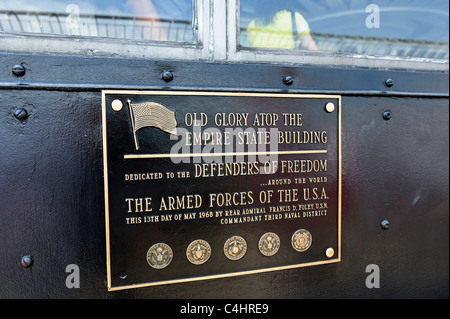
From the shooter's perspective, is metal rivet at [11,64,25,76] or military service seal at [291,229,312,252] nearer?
metal rivet at [11,64,25,76]

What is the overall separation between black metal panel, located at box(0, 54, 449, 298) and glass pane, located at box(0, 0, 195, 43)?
0.13 metres

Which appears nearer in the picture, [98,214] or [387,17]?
[98,214]

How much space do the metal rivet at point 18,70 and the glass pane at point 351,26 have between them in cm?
81

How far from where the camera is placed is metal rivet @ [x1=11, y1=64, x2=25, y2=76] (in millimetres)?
1050

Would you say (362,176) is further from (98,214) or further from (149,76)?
(98,214)

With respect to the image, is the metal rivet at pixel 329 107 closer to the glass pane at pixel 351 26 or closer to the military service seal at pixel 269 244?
the glass pane at pixel 351 26

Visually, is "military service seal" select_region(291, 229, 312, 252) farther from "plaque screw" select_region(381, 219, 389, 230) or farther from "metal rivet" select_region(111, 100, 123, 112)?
"metal rivet" select_region(111, 100, 123, 112)

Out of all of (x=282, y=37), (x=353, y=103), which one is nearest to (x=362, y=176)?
(x=353, y=103)

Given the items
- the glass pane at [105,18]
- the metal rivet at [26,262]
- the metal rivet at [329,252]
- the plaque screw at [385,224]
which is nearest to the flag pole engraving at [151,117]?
the glass pane at [105,18]

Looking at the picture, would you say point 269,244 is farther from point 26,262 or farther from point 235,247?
point 26,262

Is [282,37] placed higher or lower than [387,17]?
lower

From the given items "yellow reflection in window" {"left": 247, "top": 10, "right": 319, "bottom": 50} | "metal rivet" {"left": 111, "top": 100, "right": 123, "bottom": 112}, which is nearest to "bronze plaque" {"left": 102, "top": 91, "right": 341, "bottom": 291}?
"metal rivet" {"left": 111, "top": 100, "right": 123, "bottom": 112}

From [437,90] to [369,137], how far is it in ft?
1.43

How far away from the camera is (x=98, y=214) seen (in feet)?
3.74
